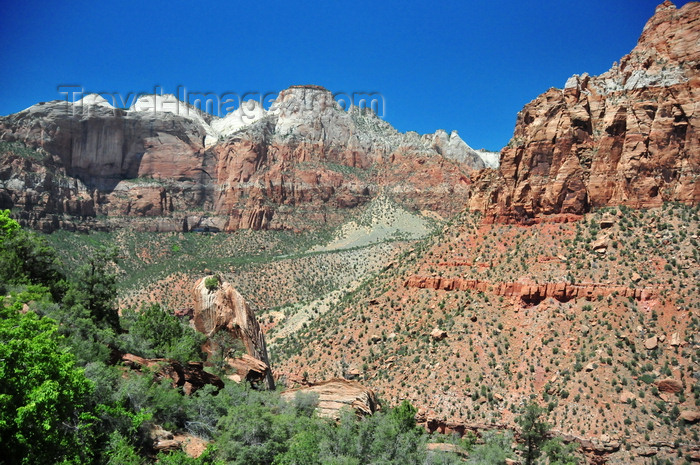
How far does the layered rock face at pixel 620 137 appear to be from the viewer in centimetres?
4306

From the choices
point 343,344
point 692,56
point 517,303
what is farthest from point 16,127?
point 692,56

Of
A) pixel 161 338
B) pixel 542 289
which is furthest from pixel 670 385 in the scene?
pixel 161 338

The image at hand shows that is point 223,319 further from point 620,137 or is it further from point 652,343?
point 620,137

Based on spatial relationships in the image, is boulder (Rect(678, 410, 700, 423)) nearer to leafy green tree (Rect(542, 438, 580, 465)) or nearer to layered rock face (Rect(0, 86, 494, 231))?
leafy green tree (Rect(542, 438, 580, 465))

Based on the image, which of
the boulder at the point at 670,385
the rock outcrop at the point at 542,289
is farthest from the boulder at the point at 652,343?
the rock outcrop at the point at 542,289

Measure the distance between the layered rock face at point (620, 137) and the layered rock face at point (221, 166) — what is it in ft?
286

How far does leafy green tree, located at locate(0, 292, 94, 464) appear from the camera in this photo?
11.4 metres

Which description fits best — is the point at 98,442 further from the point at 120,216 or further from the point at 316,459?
the point at 120,216

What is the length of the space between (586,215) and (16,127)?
129696mm

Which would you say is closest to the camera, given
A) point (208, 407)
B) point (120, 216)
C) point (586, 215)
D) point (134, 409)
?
point (134, 409)

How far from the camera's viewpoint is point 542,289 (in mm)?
40750

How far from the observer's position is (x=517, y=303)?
135ft

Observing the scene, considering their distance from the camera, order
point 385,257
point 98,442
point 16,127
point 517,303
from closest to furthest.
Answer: point 98,442 → point 517,303 → point 385,257 → point 16,127

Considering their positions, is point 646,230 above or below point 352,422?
above
